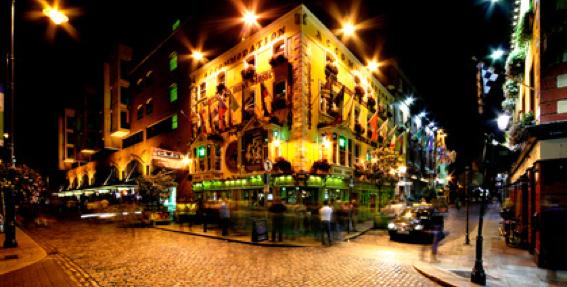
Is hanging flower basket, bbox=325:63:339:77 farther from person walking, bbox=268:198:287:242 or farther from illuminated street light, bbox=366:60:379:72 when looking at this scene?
person walking, bbox=268:198:287:242

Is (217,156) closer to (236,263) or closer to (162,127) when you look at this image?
(162,127)

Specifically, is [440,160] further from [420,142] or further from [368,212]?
[368,212]

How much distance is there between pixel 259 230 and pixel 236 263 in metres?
4.54

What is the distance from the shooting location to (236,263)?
391 inches

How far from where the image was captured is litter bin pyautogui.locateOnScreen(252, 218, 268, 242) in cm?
1426

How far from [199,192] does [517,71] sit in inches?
966

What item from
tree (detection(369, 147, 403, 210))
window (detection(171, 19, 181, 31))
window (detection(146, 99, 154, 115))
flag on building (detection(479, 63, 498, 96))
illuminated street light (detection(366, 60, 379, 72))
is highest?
window (detection(171, 19, 181, 31))

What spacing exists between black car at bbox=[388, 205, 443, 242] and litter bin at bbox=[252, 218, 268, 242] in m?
5.81

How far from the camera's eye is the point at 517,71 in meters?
13.8

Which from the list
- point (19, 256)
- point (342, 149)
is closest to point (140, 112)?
point (342, 149)

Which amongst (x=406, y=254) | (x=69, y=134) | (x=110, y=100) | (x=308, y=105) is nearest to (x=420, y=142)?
(x=308, y=105)

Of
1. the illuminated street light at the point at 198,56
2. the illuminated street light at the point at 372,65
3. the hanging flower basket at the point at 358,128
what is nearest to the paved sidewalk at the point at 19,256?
the illuminated street light at the point at 198,56

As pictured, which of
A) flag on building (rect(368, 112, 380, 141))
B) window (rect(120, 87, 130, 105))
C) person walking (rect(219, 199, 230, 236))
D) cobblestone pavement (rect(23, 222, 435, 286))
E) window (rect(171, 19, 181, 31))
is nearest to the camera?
cobblestone pavement (rect(23, 222, 435, 286))

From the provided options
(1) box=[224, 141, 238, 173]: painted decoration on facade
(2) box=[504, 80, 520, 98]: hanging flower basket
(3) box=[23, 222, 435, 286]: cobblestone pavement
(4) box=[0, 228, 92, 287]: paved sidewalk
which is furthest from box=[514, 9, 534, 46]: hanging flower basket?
(1) box=[224, 141, 238, 173]: painted decoration on facade
